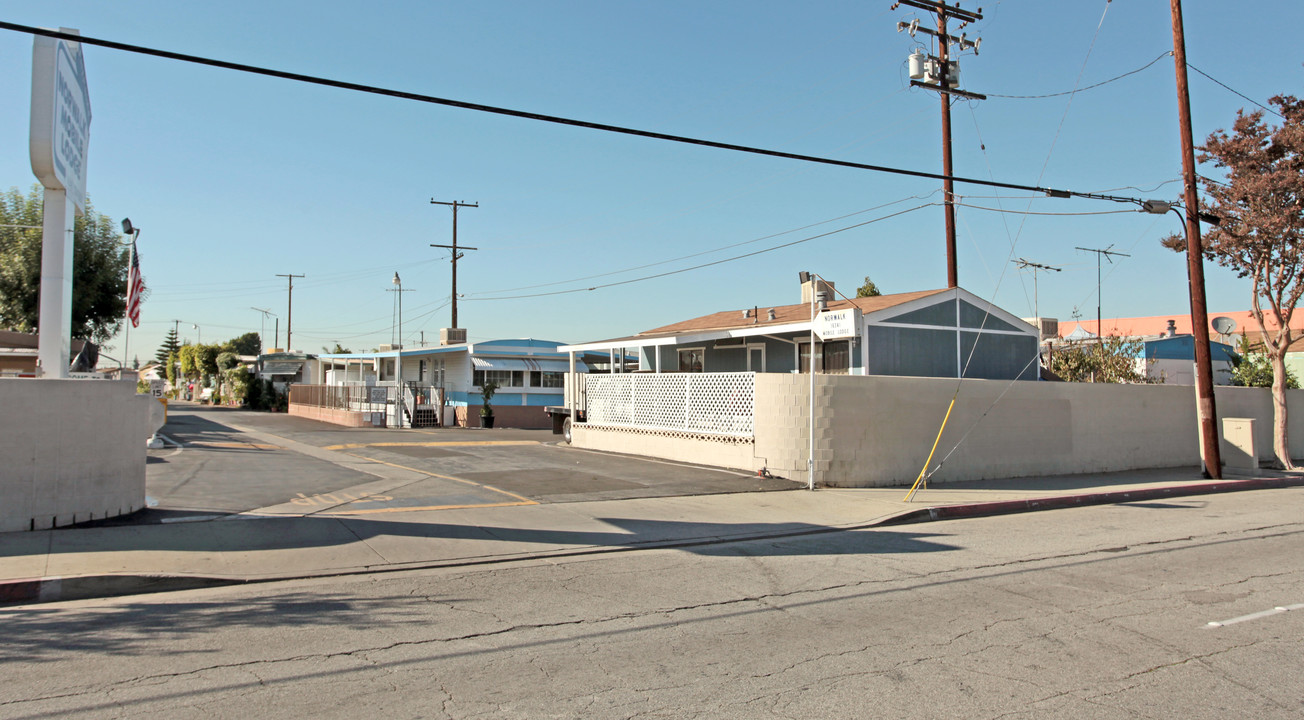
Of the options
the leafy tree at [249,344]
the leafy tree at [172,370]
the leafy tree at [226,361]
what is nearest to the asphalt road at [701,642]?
the leafy tree at [226,361]

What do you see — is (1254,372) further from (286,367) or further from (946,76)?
(286,367)

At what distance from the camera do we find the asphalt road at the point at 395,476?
11812mm

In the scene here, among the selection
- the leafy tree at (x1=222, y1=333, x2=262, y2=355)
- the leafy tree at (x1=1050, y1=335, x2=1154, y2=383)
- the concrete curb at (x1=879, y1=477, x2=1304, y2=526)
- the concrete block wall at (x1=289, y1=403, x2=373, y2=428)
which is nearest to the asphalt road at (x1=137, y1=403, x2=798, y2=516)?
the concrete curb at (x1=879, y1=477, x2=1304, y2=526)

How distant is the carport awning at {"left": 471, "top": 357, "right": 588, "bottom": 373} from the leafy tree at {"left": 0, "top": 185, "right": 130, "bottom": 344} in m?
13.1

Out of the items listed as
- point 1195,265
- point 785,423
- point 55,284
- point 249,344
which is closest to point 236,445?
point 55,284

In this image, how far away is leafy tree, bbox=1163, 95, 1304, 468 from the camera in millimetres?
18531

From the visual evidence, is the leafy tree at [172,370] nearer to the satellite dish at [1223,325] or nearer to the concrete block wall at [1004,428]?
the concrete block wall at [1004,428]

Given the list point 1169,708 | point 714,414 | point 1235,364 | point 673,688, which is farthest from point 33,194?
point 1235,364

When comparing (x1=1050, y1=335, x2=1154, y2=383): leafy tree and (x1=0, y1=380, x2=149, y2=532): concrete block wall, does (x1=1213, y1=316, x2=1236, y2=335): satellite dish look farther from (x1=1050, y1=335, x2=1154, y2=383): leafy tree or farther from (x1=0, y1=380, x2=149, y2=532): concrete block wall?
(x1=0, y1=380, x2=149, y2=532): concrete block wall

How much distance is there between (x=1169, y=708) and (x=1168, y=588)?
3548 mm

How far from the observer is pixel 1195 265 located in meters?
18.0

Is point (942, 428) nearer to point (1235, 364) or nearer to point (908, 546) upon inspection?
point (908, 546)

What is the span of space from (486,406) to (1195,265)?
79.7ft

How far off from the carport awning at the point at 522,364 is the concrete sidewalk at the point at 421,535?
20211mm
